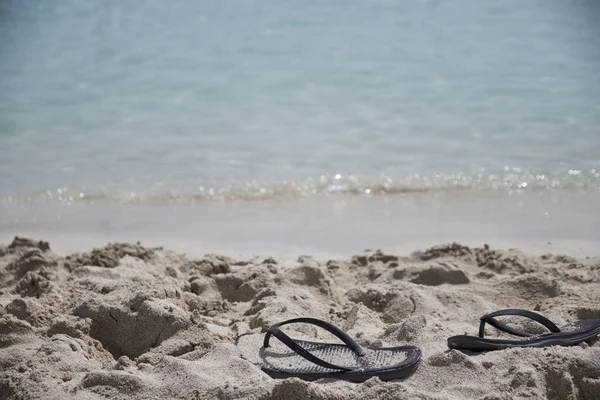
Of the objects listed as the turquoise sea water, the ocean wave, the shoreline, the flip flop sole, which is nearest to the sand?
the flip flop sole

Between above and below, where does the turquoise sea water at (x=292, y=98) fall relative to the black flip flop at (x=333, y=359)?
above

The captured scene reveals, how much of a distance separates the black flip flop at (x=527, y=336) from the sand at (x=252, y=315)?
0.05m

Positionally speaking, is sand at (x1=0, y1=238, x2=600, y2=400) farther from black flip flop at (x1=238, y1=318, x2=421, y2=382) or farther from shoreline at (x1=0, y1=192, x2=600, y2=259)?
shoreline at (x1=0, y1=192, x2=600, y2=259)

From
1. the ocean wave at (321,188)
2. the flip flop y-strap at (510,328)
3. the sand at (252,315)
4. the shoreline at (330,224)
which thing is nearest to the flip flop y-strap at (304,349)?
the sand at (252,315)

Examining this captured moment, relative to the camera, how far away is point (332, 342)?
9.09 ft

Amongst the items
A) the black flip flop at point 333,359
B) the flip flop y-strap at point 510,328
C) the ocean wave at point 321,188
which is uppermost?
the ocean wave at point 321,188

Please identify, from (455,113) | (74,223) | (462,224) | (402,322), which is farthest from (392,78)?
(402,322)

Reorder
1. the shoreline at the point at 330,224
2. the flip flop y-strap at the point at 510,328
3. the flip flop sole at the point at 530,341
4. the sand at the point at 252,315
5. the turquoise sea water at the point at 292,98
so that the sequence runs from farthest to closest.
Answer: the turquoise sea water at the point at 292,98
the shoreline at the point at 330,224
the flip flop y-strap at the point at 510,328
the flip flop sole at the point at 530,341
the sand at the point at 252,315

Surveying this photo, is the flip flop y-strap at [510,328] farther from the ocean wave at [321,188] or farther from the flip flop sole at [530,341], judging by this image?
the ocean wave at [321,188]

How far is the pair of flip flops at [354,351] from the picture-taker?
8.11 feet

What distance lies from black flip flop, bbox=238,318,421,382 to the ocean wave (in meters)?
2.35

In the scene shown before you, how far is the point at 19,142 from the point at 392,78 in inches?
117

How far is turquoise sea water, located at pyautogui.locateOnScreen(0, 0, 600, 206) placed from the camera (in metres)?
5.27

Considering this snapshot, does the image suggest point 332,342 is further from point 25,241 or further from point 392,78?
point 392,78
